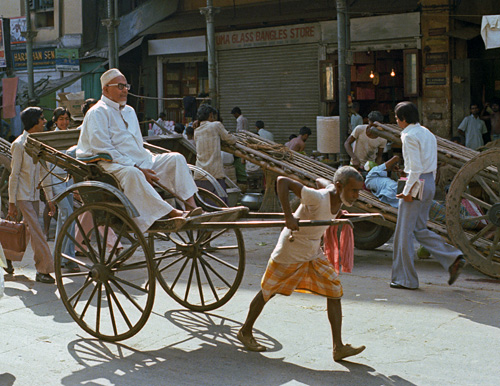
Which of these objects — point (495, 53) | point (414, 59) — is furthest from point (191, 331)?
point (495, 53)

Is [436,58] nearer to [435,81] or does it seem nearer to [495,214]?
[435,81]

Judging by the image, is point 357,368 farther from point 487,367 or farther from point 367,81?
point 367,81

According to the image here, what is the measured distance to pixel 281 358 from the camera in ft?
16.3

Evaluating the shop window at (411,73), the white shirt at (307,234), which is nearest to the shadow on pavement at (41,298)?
the white shirt at (307,234)

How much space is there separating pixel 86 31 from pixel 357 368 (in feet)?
66.1

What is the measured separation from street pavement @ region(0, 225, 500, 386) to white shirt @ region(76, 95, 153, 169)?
4.31 ft

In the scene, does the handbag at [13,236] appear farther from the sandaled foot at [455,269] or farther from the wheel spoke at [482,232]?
the wheel spoke at [482,232]

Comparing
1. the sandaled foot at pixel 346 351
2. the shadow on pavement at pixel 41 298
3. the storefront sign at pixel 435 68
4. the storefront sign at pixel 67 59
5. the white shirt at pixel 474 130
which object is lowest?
the shadow on pavement at pixel 41 298

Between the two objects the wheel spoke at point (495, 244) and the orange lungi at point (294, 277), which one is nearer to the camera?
the orange lungi at point (294, 277)

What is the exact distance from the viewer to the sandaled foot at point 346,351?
4.76m

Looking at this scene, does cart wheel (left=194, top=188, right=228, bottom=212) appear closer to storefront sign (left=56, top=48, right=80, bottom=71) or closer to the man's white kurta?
the man's white kurta

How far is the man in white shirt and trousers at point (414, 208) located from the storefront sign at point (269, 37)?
37.3 feet

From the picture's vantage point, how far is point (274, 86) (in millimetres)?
18906

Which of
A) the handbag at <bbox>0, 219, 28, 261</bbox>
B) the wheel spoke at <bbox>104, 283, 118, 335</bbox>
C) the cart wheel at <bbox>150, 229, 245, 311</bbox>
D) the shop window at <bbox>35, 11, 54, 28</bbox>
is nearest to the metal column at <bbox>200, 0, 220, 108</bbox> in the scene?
the cart wheel at <bbox>150, 229, 245, 311</bbox>
